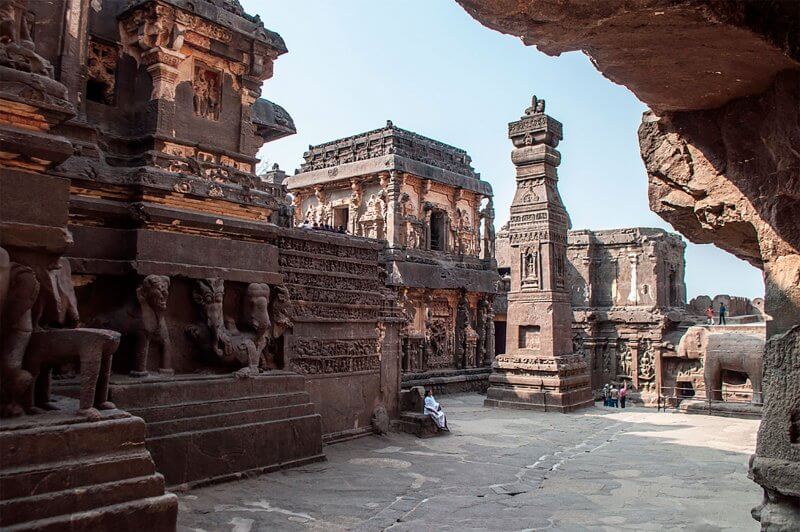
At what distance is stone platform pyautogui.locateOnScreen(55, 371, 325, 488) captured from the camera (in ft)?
19.9

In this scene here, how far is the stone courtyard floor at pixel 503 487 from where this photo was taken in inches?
210

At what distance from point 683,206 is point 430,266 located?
47.4 ft

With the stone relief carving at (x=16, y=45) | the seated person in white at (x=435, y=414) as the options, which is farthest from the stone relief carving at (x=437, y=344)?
the stone relief carving at (x=16, y=45)

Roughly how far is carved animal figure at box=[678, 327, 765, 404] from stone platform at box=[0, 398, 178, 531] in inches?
493

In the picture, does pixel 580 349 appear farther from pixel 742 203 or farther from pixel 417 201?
pixel 742 203

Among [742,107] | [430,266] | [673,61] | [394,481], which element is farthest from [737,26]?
[430,266]

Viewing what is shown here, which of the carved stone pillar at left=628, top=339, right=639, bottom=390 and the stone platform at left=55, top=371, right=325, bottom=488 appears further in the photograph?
the carved stone pillar at left=628, top=339, right=639, bottom=390

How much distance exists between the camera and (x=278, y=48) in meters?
8.76

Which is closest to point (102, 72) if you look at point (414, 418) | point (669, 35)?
point (414, 418)

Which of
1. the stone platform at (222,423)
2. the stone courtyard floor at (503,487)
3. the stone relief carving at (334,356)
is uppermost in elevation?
the stone relief carving at (334,356)

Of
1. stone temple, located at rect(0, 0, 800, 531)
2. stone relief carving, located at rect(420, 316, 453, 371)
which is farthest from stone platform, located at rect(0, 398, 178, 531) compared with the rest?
stone relief carving, located at rect(420, 316, 453, 371)

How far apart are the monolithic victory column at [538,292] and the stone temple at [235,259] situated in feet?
0.18

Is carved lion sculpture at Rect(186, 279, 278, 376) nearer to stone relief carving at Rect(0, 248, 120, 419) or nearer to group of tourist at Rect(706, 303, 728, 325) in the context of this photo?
stone relief carving at Rect(0, 248, 120, 419)

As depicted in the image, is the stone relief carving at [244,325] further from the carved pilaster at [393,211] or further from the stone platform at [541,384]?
the carved pilaster at [393,211]
